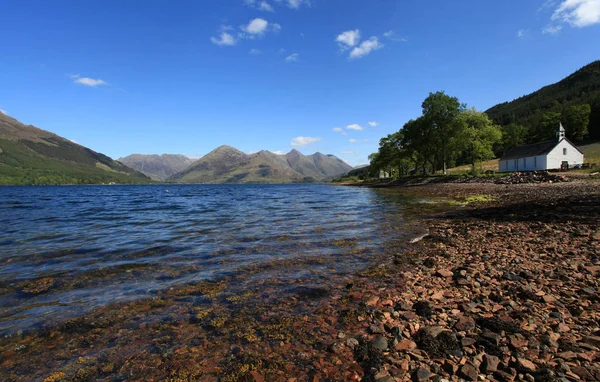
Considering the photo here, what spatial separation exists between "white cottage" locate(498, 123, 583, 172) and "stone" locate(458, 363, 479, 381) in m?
95.4

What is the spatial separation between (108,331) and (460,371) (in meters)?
6.82

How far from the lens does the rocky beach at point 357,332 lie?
467cm

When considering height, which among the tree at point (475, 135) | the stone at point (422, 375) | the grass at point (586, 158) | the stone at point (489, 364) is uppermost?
the tree at point (475, 135)

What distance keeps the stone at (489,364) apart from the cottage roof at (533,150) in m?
97.8

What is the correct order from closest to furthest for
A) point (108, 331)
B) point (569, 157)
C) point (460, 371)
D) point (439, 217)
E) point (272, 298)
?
point (460, 371), point (108, 331), point (272, 298), point (439, 217), point (569, 157)

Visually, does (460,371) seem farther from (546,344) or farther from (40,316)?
(40,316)

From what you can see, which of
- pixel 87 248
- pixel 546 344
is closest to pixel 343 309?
pixel 546 344

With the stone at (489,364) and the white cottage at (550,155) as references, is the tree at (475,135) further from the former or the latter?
the stone at (489,364)

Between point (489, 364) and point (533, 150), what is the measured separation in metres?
105

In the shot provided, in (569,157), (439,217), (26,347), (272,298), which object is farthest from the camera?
(569,157)

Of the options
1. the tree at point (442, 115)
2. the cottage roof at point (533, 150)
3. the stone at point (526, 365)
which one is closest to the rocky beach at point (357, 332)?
the stone at point (526, 365)

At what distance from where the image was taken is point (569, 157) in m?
80.4

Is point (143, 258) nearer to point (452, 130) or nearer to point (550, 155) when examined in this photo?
point (452, 130)

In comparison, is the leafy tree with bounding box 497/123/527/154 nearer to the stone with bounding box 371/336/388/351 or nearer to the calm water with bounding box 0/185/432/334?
the calm water with bounding box 0/185/432/334
